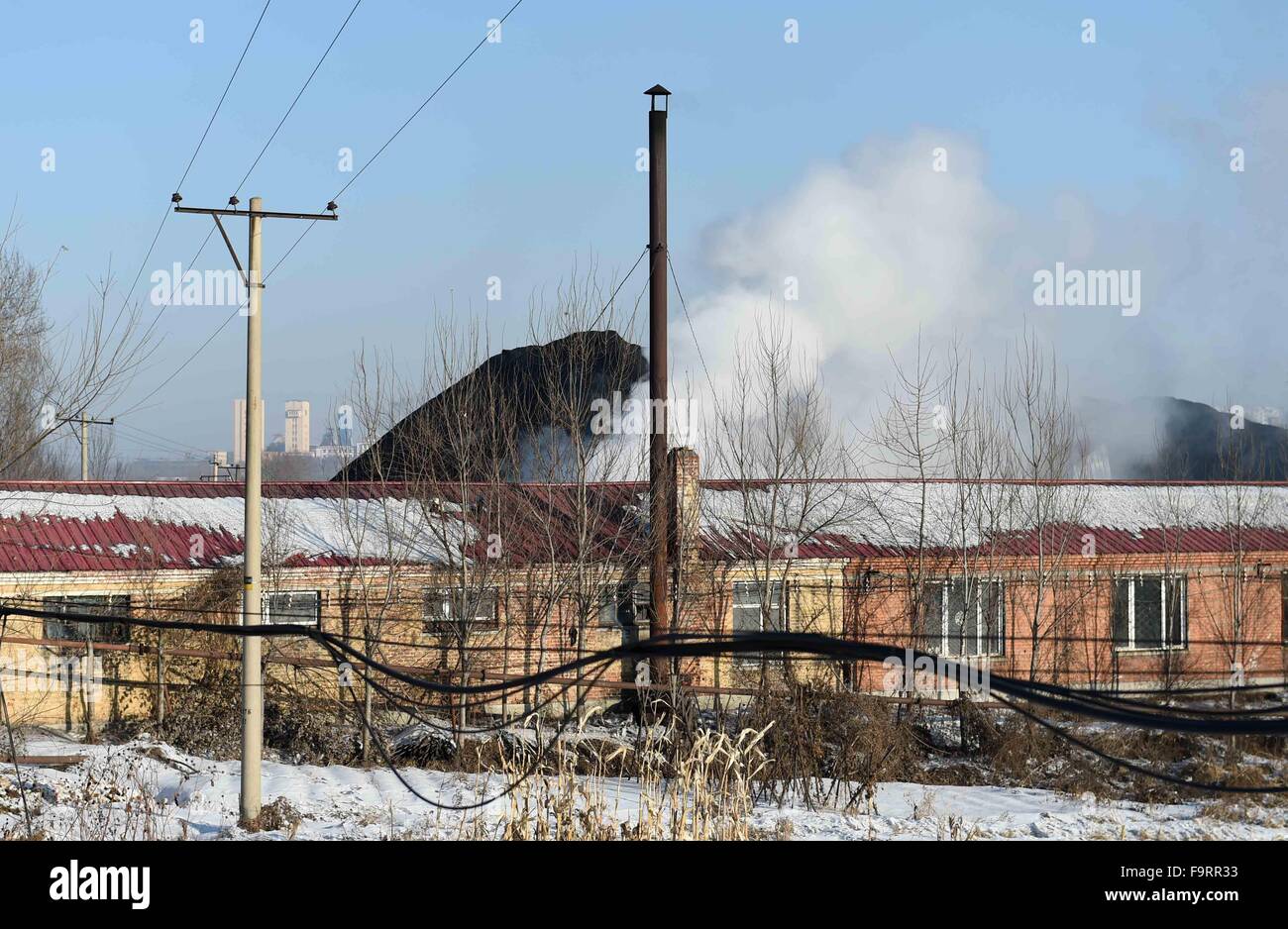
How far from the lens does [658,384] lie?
66.0ft

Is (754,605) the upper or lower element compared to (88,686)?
upper

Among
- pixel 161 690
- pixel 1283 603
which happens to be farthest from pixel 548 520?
pixel 1283 603

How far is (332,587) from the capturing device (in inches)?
792

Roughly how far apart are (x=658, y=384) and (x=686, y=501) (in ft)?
8.54

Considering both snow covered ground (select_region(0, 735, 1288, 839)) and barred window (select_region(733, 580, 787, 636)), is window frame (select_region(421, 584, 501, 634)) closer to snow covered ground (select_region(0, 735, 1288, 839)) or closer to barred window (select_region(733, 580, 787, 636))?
snow covered ground (select_region(0, 735, 1288, 839))

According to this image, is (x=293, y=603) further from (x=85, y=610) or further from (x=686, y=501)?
(x=686, y=501)

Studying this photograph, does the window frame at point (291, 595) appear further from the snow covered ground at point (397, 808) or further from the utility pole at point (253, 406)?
the utility pole at point (253, 406)

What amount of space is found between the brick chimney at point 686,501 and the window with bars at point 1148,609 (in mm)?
9176

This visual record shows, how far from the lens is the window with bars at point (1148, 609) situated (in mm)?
23344
